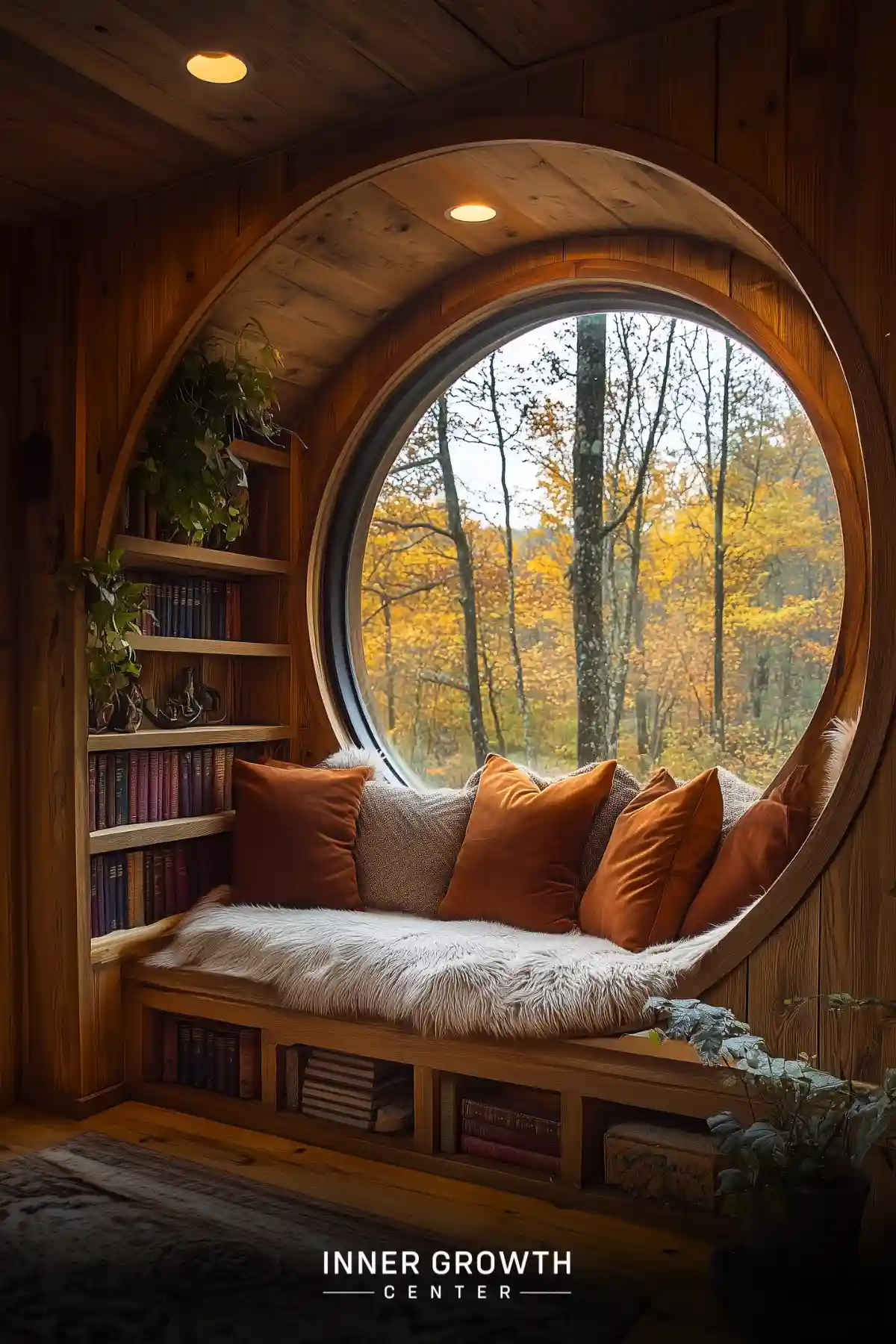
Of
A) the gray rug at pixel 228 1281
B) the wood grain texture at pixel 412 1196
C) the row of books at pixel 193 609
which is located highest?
the row of books at pixel 193 609

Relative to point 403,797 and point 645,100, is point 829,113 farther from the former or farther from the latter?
point 403,797

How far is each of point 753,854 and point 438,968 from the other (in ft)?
2.58

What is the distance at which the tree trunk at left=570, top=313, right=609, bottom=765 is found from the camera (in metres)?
3.82

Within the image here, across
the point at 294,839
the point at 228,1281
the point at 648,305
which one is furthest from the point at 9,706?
the point at 648,305

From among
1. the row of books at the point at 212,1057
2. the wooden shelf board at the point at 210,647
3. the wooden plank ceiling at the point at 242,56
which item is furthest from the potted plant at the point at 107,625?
the wooden plank ceiling at the point at 242,56

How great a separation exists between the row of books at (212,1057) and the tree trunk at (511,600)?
1.50 m

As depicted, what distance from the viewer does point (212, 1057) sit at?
9.96ft

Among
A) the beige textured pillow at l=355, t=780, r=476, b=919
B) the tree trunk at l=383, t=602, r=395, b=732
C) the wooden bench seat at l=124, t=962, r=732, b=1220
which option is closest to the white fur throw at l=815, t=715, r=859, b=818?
the wooden bench seat at l=124, t=962, r=732, b=1220

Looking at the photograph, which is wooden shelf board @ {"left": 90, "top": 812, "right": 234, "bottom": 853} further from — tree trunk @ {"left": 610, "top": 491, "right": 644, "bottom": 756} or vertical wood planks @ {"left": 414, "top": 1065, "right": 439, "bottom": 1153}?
tree trunk @ {"left": 610, "top": 491, "right": 644, "bottom": 756}

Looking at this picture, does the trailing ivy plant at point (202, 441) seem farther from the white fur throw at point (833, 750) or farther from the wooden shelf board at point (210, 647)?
the white fur throw at point (833, 750)

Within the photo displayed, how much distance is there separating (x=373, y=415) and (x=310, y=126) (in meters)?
1.19

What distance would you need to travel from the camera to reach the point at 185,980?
3.03 metres

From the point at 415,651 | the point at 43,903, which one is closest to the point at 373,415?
the point at 415,651

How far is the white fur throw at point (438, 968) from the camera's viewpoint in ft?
7.99
